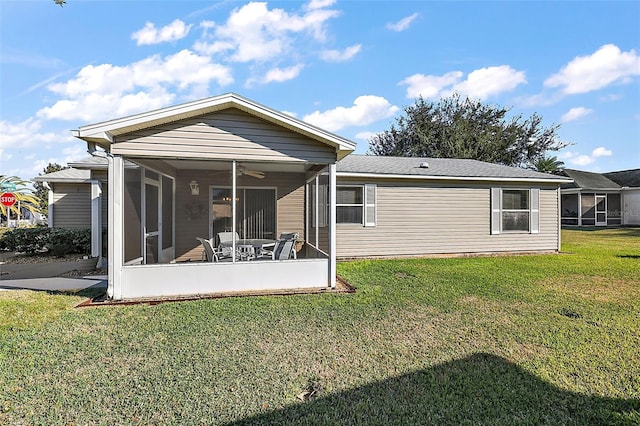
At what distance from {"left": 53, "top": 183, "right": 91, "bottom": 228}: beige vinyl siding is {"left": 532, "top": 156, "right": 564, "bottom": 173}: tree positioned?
1196 inches

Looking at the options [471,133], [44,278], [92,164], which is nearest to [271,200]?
[92,164]

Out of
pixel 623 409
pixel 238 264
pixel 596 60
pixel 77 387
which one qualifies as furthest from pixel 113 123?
pixel 596 60

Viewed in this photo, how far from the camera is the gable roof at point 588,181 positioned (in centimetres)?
2370

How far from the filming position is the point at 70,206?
11555 mm

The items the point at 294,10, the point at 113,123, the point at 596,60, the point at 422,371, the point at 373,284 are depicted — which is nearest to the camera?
the point at 422,371

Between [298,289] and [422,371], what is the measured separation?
11.2 feet

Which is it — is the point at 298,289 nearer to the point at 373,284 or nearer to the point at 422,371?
the point at 373,284

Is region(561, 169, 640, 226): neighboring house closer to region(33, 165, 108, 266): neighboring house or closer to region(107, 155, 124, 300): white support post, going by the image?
region(107, 155, 124, 300): white support post

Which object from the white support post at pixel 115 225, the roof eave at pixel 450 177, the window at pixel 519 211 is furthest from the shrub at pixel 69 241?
the window at pixel 519 211

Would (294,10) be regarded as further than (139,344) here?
Yes

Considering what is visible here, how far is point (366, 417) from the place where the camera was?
2.61m

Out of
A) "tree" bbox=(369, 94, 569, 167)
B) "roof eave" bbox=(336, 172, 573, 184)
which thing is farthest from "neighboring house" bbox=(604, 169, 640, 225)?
"roof eave" bbox=(336, 172, 573, 184)

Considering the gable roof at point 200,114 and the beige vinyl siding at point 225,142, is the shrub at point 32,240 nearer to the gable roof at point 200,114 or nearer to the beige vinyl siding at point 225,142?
the gable roof at point 200,114

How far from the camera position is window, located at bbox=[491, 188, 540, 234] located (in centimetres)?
1141
